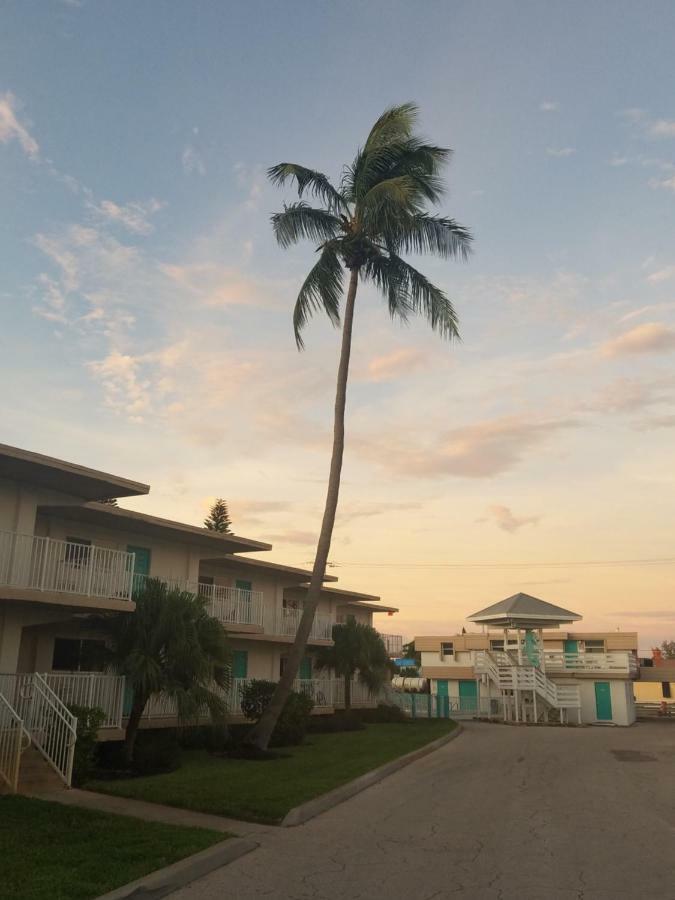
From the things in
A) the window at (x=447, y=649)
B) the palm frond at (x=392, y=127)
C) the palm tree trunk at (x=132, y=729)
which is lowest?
the palm tree trunk at (x=132, y=729)

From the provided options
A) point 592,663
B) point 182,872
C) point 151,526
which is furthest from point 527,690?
point 182,872

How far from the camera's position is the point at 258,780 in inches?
568

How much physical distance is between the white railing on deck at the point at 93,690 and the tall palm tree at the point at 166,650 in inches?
28.0

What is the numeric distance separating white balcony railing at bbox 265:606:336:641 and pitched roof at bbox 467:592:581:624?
14.2 m

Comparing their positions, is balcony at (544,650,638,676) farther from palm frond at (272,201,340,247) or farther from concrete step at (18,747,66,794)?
concrete step at (18,747,66,794)

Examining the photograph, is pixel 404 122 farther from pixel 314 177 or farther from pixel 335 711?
pixel 335 711

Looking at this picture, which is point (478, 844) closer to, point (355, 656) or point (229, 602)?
point (229, 602)

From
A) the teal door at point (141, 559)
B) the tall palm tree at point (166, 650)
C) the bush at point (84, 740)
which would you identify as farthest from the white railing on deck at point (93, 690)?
the teal door at point (141, 559)

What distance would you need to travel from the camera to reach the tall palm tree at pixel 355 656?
3100 centimetres

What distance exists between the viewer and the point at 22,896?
7.18 metres

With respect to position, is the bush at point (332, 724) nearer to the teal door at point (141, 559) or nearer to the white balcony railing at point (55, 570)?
the teal door at point (141, 559)

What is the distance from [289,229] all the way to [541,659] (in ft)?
96.0

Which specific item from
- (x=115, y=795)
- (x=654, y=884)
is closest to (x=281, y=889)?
(x=654, y=884)

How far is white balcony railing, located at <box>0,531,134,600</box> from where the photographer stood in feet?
51.8
